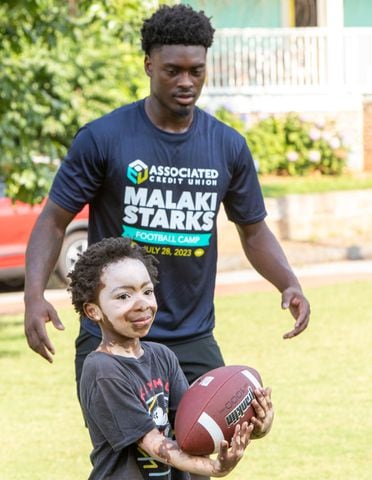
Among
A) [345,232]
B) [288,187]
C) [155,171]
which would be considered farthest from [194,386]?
[288,187]

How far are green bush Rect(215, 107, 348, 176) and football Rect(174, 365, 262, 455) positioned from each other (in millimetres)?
18927

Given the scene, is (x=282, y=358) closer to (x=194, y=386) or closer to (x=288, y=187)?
(x=194, y=386)

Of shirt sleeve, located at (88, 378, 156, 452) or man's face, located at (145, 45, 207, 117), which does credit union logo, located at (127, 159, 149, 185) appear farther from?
shirt sleeve, located at (88, 378, 156, 452)

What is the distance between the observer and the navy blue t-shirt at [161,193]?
545cm

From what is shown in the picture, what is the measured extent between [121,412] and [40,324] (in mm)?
826

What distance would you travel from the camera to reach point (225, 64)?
25.8 meters

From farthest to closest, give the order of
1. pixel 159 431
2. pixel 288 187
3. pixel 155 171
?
pixel 288 187, pixel 155 171, pixel 159 431

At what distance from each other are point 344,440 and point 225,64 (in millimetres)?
18062

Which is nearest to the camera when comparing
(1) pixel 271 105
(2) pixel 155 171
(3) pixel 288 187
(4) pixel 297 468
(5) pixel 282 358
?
(2) pixel 155 171

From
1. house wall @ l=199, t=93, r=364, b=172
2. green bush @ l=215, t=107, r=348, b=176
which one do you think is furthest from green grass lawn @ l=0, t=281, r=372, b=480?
house wall @ l=199, t=93, r=364, b=172

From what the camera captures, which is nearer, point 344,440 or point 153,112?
point 153,112

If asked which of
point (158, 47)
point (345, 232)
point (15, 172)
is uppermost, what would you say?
point (158, 47)

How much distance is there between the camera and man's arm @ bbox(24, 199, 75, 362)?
5.16m

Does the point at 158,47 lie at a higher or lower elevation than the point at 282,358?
higher
